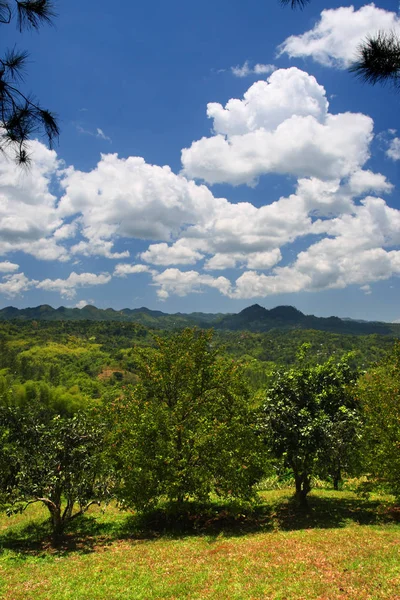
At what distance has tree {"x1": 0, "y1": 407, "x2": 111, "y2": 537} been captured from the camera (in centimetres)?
1959

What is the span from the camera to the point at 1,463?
66.6 ft

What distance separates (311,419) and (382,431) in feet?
13.6

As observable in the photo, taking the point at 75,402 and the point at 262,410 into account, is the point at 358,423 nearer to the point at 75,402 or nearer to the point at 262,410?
the point at 262,410

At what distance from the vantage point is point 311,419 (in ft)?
67.6

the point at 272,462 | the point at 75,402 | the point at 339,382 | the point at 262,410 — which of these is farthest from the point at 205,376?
the point at 75,402

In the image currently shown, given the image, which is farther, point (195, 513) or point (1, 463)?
point (195, 513)

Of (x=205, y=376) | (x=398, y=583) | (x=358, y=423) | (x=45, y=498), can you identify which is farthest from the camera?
(x=205, y=376)

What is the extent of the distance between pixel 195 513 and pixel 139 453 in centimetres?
715

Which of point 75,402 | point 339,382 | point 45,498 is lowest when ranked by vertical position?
→ point 75,402

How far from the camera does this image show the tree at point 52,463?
19594 mm

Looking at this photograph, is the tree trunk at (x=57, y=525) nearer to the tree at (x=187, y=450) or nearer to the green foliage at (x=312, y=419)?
the tree at (x=187, y=450)

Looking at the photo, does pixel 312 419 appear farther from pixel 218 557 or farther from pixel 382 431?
pixel 218 557

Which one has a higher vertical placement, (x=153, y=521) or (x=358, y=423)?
(x=358, y=423)

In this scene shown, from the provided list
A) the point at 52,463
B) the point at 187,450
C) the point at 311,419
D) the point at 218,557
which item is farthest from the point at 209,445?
the point at 52,463
